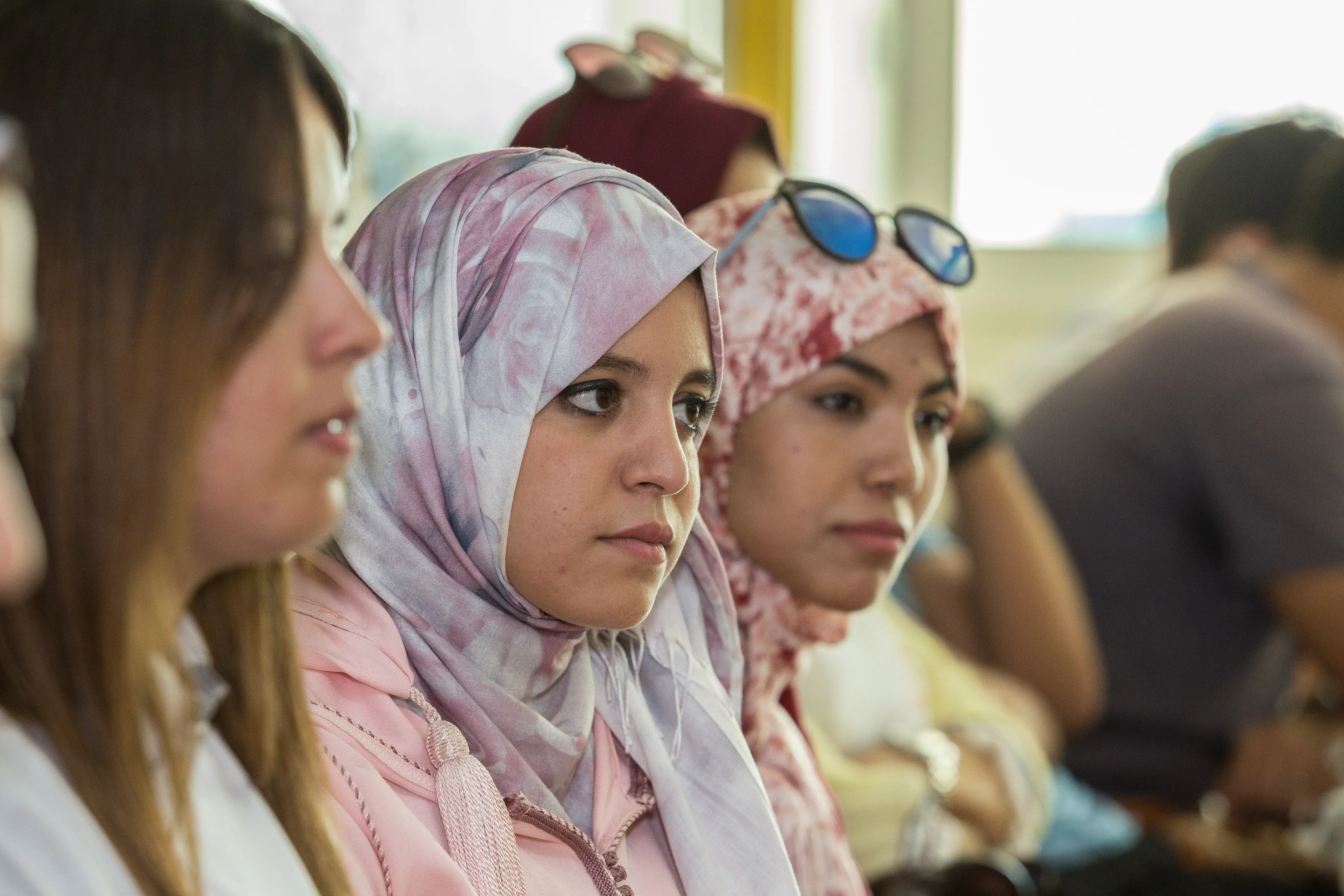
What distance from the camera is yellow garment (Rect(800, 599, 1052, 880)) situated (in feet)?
Result: 5.66

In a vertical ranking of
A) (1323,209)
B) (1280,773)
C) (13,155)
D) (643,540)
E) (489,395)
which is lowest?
(1280,773)

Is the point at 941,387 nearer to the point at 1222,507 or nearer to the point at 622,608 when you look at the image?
the point at 622,608

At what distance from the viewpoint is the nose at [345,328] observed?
0.69 m

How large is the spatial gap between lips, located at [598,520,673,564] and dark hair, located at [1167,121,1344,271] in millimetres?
2295

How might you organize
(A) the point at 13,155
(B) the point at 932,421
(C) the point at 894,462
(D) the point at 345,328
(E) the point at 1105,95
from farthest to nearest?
1. (E) the point at 1105,95
2. (B) the point at 932,421
3. (C) the point at 894,462
4. (D) the point at 345,328
5. (A) the point at 13,155

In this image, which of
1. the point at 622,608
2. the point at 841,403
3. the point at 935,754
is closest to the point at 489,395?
the point at 622,608

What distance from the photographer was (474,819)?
36.4 inches

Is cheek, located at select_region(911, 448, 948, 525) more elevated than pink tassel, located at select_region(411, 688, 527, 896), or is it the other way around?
pink tassel, located at select_region(411, 688, 527, 896)

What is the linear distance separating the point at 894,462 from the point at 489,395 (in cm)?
52

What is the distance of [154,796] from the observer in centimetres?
63

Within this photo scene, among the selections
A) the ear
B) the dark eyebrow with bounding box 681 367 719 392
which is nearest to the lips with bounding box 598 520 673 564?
the dark eyebrow with bounding box 681 367 719 392

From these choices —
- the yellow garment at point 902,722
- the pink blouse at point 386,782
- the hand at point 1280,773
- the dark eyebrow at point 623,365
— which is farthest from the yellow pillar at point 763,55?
the pink blouse at point 386,782

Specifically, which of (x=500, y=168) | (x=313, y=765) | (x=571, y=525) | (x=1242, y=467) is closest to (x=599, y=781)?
(x=571, y=525)

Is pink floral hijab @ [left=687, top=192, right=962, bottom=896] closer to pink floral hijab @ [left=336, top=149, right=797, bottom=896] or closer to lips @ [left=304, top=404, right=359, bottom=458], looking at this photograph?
pink floral hijab @ [left=336, top=149, right=797, bottom=896]
